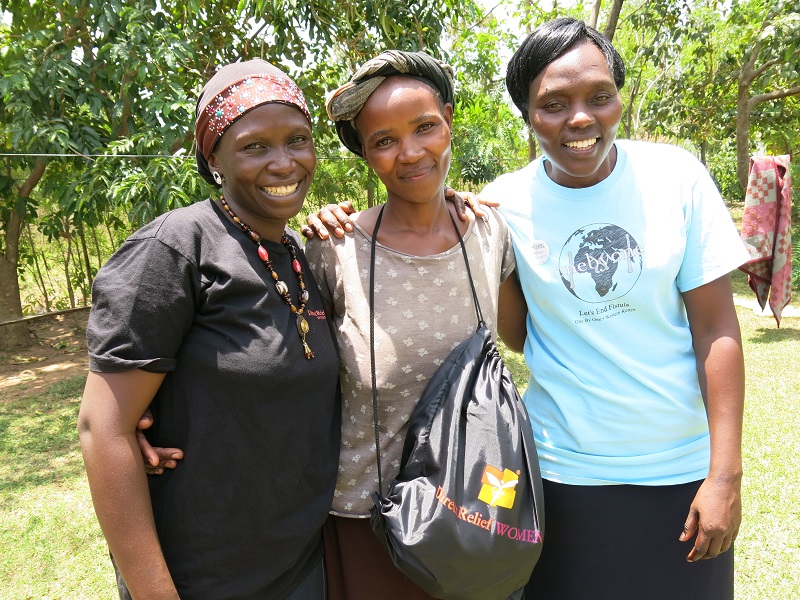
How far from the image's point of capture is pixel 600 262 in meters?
1.56

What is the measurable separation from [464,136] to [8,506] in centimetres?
714

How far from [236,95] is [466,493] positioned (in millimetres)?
991

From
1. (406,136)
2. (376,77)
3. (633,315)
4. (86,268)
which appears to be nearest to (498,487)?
(633,315)

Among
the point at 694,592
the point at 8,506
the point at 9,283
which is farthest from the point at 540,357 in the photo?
the point at 9,283

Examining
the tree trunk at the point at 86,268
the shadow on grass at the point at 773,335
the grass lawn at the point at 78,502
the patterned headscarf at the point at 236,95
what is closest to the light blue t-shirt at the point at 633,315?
the patterned headscarf at the point at 236,95

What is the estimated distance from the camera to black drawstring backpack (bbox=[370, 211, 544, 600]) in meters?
1.40

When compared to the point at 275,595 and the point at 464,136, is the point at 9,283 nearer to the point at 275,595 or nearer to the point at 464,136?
the point at 464,136

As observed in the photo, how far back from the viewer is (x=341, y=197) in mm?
6914

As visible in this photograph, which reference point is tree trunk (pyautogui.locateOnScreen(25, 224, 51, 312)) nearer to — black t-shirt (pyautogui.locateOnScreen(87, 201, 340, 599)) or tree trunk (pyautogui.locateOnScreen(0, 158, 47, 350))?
tree trunk (pyautogui.locateOnScreen(0, 158, 47, 350))

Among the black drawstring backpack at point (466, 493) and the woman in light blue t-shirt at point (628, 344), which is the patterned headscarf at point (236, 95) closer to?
the woman in light blue t-shirt at point (628, 344)

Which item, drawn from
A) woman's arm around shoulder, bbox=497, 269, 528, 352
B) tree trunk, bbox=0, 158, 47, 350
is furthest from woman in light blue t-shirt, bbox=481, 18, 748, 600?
tree trunk, bbox=0, 158, 47, 350

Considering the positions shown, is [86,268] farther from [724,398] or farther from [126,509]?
[724,398]

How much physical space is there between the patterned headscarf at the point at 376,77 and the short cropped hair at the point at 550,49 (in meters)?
0.20

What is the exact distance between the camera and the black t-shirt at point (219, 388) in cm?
123
